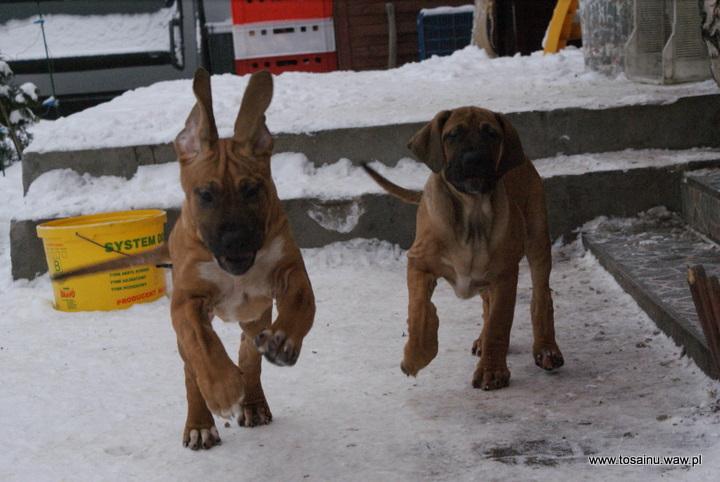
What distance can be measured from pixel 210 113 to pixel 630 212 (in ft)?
12.2

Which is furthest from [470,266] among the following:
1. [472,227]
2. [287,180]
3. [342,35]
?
[342,35]

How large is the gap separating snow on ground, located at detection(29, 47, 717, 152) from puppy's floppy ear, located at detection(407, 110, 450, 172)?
9.33 ft

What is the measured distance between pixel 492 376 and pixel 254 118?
57.1 inches

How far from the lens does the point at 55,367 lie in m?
4.78

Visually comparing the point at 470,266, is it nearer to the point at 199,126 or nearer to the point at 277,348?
the point at 277,348

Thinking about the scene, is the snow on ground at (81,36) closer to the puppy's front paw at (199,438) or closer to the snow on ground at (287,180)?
the snow on ground at (287,180)

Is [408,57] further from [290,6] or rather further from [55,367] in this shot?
[55,367]

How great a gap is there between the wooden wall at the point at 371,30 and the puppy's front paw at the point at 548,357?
10821mm

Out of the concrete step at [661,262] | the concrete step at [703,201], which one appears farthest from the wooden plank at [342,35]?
the concrete step at [703,201]

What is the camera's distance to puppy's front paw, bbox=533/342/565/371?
162 inches

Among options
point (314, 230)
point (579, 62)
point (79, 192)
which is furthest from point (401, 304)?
point (579, 62)

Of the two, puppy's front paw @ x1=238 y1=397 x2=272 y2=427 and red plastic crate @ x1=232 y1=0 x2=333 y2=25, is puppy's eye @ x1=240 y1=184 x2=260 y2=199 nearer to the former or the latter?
puppy's front paw @ x1=238 y1=397 x2=272 y2=427

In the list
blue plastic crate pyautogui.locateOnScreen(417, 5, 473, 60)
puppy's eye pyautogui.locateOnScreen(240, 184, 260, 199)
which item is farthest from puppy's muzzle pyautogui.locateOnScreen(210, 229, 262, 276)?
blue plastic crate pyautogui.locateOnScreen(417, 5, 473, 60)

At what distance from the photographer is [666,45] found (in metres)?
7.36
